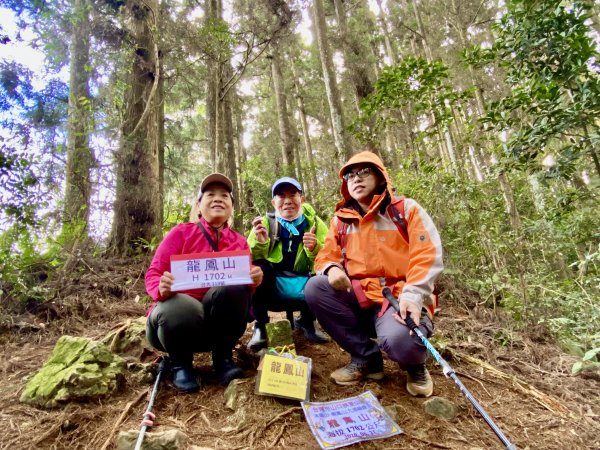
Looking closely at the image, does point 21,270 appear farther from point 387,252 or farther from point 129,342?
point 387,252

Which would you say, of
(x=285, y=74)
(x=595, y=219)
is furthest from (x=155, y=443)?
(x=285, y=74)

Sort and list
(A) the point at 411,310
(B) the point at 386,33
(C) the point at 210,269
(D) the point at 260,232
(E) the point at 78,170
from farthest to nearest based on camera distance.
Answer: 1. (B) the point at 386,33
2. (E) the point at 78,170
3. (D) the point at 260,232
4. (C) the point at 210,269
5. (A) the point at 411,310

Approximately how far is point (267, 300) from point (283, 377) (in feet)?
3.57

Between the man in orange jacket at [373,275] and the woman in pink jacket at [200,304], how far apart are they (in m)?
0.66

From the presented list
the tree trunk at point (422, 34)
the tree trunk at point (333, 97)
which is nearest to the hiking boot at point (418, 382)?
the tree trunk at point (333, 97)

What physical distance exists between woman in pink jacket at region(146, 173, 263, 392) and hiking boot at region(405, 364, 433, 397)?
1.22m

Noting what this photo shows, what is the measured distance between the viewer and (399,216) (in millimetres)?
2672

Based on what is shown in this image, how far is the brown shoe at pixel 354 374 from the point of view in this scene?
2.55 m

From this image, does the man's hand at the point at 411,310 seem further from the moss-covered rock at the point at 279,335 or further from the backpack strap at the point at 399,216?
the moss-covered rock at the point at 279,335

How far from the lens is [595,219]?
5.61m

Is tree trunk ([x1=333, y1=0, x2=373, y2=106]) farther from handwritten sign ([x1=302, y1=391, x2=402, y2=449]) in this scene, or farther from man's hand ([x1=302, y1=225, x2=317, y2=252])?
handwritten sign ([x1=302, y1=391, x2=402, y2=449])

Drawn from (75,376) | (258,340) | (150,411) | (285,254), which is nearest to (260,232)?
(285,254)

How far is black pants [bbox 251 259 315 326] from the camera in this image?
3.31 meters

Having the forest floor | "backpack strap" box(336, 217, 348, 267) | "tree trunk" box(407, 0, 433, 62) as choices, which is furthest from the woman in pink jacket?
"tree trunk" box(407, 0, 433, 62)
